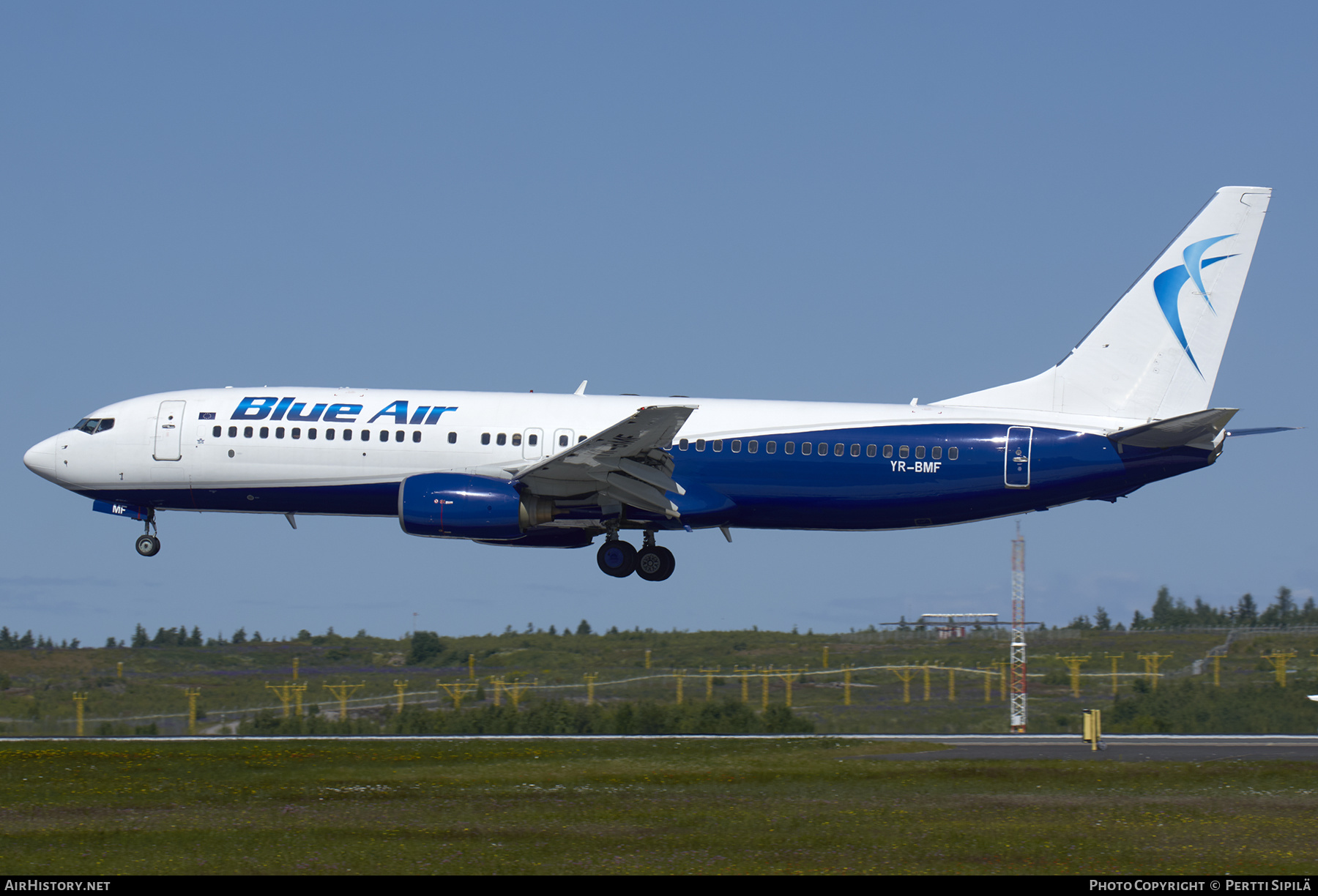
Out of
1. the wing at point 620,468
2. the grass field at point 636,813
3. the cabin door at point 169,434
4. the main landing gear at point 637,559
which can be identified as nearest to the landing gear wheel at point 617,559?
the main landing gear at point 637,559

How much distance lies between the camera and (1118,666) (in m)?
48.0

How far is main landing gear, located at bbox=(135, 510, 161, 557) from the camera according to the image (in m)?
38.0

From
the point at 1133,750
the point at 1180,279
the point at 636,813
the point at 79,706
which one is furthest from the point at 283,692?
the point at 1180,279

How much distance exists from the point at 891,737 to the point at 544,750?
1061 centimetres

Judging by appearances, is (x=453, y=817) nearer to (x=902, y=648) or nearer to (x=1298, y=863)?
(x=1298, y=863)

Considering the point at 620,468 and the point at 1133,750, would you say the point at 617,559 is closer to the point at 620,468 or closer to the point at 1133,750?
the point at 620,468

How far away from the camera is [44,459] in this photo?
37875 mm

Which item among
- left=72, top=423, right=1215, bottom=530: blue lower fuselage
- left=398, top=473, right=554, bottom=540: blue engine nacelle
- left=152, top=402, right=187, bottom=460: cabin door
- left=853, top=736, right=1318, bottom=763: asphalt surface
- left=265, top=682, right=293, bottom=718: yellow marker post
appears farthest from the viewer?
left=265, top=682, right=293, bottom=718: yellow marker post

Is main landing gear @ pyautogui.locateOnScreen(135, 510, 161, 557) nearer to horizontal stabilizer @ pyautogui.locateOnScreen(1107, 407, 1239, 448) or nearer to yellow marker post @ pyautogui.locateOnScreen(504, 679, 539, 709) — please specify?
yellow marker post @ pyautogui.locateOnScreen(504, 679, 539, 709)

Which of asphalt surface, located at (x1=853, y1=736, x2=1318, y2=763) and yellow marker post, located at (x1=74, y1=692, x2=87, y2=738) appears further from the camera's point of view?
yellow marker post, located at (x1=74, y1=692, x2=87, y2=738)

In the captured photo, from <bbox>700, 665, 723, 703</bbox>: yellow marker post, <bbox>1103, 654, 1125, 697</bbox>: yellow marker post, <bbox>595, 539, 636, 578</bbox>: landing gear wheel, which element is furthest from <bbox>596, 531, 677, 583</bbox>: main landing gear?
<bbox>1103, 654, 1125, 697</bbox>: yellow marker post

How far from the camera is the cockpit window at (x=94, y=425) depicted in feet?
123

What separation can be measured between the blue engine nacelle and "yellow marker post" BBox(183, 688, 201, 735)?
1152cm
